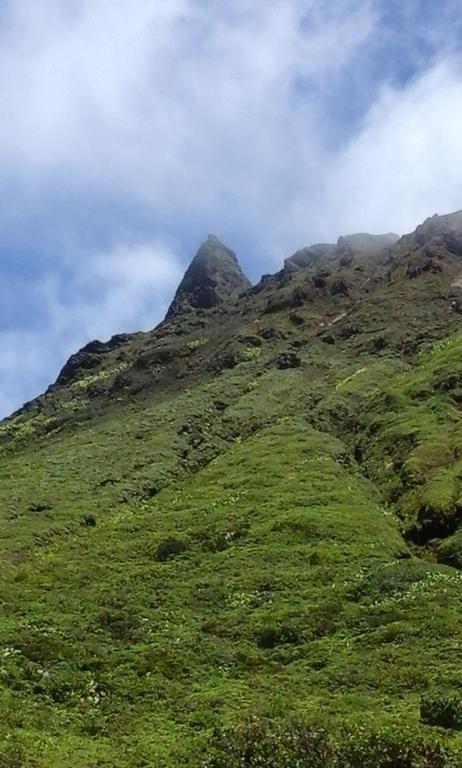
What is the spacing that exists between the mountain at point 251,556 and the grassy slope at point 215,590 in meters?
0.16

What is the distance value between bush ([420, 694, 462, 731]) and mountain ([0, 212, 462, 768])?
6cm

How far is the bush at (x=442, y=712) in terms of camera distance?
29.8m

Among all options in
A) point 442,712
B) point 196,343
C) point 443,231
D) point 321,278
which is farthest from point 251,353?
point 442,712

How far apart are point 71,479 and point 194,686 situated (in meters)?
47.0

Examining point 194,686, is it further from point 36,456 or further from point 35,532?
point 36,456

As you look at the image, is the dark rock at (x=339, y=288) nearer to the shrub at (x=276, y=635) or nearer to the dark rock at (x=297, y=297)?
the dark rock at (x=297, y=297)

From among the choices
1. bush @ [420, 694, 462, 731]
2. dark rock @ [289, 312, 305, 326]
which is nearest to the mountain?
bush @ [420, 694, 462, 731]

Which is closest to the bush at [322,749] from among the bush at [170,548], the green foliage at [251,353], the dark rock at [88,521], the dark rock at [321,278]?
the bush at [170,548]

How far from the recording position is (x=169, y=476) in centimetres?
8081

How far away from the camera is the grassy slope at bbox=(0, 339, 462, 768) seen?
32.8m

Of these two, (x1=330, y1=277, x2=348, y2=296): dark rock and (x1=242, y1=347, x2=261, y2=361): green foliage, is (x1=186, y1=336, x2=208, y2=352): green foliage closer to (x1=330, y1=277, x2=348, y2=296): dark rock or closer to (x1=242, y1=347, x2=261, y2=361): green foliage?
(x1=242, y1=347, x2=261, y2=361): green foliage

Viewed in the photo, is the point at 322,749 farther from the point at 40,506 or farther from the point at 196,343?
the point at 196,343

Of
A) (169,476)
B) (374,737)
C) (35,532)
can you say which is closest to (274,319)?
(169,476)

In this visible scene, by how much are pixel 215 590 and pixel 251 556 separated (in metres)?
5.45
